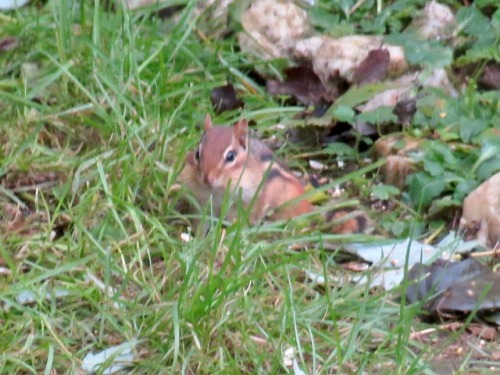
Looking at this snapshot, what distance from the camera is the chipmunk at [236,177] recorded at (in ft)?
14.0

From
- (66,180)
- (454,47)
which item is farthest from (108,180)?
(454,47)

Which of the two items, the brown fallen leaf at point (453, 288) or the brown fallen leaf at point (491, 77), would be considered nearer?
the brown fallen leaf at point (453, 288)

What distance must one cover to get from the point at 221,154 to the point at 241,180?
0.13 meters

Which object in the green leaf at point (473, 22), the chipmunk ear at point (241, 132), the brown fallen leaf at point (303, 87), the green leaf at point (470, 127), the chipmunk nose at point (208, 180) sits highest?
the chipmunk ear at point (241, 132)

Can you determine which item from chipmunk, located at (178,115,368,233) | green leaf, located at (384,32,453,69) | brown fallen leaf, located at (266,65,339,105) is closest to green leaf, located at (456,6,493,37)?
green leaf, located at (384,32,453,69)

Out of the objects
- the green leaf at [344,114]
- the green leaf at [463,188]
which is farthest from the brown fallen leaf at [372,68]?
the green leaf at [463,188]

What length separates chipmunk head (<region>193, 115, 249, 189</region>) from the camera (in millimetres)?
4250

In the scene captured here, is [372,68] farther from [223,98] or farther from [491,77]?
[223,98]

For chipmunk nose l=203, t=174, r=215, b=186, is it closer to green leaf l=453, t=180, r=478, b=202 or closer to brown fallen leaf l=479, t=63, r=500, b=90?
green leaf l=453, t=180, r=478, b=202

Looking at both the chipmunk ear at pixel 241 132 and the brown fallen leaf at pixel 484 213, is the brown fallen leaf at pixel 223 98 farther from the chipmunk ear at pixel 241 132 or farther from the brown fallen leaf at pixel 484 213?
the brown fallen leaf at pixel 484 213

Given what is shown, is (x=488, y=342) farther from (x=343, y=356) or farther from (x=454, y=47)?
(x=454, y=47)

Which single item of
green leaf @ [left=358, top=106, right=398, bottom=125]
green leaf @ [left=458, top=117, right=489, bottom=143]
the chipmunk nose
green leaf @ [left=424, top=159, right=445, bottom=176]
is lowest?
green leaf @ [left=358, top=106, right=398, bottom=125]

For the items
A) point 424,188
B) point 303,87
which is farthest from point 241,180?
point 303,87

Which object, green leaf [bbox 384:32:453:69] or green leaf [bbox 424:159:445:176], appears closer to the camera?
green leaf [bbox 424:159:445:176]
